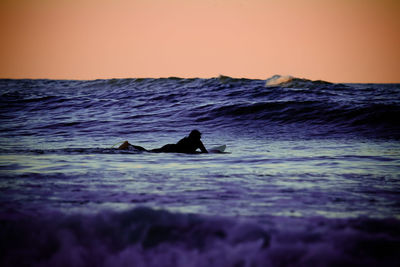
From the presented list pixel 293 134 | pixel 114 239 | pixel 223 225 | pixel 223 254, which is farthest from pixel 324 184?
pixel 293 134

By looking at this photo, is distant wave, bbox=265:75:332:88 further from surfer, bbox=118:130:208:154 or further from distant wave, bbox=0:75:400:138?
surfer, bbox=118:130:208:154

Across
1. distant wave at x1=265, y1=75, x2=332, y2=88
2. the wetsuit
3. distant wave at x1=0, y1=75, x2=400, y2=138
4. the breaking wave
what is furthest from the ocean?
distant wave at x1=265, y1=75, x2=332, y2=88

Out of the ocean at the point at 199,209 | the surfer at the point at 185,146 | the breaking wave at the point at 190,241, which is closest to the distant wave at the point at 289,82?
the surfer at the point at 185,146

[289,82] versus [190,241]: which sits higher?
[289,82]

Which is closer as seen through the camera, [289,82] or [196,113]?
[196,113]

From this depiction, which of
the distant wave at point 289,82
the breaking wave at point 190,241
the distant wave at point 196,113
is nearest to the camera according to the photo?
the breaking wave at point 190,241

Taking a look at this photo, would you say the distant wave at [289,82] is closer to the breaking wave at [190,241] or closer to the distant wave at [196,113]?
the distant wave at [196,113]

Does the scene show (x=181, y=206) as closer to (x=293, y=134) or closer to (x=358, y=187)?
(x=358, y=187)

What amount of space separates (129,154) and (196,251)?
15.2ft

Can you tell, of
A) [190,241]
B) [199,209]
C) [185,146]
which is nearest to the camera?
[190,241]

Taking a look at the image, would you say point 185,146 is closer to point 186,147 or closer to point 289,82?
point 186,147

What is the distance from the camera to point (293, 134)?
1061 cm

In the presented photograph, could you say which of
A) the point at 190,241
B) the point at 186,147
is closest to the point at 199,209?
the point at 190,241

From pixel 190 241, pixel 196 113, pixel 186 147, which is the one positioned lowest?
pixel 190 241
